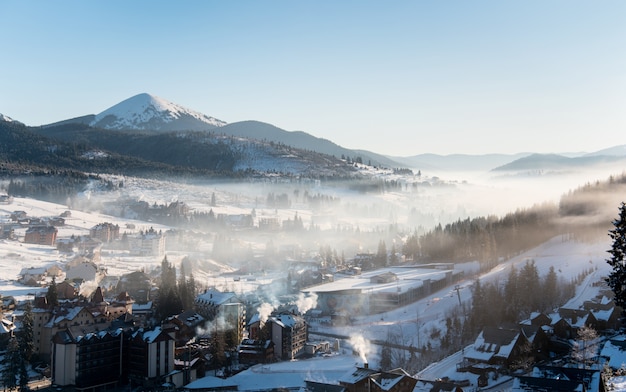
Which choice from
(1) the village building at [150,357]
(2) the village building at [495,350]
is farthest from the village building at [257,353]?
(2) the village building at [495,350]

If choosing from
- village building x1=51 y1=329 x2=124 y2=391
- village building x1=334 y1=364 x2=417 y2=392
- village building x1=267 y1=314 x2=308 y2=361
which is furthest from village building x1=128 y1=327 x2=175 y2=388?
village building x1=334 y1=364 x2=417 y2=392

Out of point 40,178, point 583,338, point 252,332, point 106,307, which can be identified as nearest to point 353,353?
point 252,332

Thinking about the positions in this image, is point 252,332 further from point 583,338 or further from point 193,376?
point 583,338

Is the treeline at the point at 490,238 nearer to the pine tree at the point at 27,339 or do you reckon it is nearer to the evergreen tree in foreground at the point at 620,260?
the pine tree at the point at 27,339

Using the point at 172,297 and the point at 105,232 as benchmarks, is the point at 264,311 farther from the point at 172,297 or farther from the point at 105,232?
the point at 105,232

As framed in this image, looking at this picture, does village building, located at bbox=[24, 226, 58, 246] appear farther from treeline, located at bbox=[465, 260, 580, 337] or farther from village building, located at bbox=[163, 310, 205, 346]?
treeline, located at bbox=[465, 260, 580, 337]
